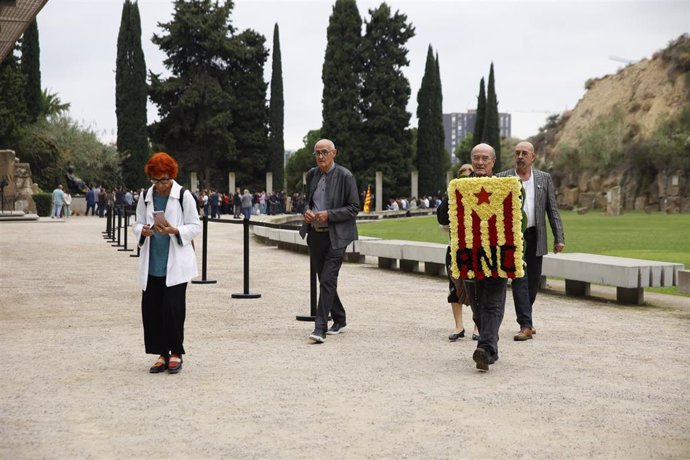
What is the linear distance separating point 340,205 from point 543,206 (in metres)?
1.90

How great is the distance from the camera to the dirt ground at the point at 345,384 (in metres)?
5.30

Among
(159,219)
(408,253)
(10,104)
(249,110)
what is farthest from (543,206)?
(249,110)

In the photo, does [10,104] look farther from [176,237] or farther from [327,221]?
[176,237]

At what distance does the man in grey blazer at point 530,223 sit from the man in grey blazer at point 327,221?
1483 millimetres

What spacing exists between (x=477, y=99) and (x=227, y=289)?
70.2 m

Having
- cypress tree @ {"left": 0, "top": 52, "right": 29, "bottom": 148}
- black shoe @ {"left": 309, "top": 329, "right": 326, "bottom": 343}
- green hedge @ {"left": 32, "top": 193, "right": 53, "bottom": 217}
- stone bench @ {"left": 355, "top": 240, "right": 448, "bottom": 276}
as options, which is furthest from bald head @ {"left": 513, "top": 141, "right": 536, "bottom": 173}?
cypress tree @ {"left": 0, "top": 52, "right": 29, "bottom": 148}

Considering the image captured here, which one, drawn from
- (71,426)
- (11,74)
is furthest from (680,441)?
(11,74)

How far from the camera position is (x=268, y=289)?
45.8 ft

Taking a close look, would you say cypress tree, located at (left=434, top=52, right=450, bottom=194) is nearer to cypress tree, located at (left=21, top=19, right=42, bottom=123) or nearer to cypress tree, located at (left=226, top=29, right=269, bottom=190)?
cypress tree, located at (left=226, top=29, right=269, bottom=190)

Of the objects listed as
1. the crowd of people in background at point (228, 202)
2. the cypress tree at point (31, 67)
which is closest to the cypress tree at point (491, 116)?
the crowd of people in background at point (228, 202)

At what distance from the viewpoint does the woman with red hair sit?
740 centimetres

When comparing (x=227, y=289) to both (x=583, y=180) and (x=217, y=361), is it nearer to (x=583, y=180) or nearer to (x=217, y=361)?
(x=217, y=361)

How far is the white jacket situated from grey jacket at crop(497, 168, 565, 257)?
307 centimetres

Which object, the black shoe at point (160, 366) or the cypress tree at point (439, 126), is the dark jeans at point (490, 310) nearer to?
the black shoe at point (160, 366)
